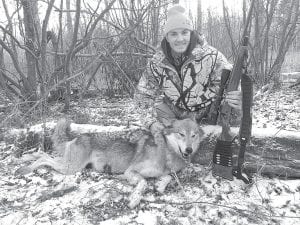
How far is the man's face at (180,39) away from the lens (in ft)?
13.3

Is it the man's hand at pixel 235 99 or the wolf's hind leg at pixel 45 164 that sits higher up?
the man's hand at pixel 235 99

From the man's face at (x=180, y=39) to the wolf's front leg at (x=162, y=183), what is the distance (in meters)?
1.72

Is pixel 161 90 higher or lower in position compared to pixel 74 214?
higher

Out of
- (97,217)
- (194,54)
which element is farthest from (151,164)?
(194,54)

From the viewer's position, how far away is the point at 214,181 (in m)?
3.76

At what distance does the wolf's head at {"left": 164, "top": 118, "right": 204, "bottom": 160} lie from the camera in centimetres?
377

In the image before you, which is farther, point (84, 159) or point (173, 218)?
point (84, 159)

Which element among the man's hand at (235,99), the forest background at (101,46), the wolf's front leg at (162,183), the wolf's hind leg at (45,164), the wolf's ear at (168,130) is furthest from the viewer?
the forest background at (101,46)

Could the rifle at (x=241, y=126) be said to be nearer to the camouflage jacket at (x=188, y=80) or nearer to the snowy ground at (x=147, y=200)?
the snowy ground at (x=147, y=200)

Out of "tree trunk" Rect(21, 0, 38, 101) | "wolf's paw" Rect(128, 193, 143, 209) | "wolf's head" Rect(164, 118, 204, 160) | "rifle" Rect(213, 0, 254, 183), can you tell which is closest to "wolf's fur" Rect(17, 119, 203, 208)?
"wolf's head" Rect(164, 118, 204, 160)

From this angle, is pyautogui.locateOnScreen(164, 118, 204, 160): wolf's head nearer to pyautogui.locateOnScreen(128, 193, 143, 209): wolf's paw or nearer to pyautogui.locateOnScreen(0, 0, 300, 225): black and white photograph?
pyautogui.locateOnScreen(0, 0, 300, 225): black and white photograph

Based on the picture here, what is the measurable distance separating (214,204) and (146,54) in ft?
15.7

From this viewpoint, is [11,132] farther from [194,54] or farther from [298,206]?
[298,206]

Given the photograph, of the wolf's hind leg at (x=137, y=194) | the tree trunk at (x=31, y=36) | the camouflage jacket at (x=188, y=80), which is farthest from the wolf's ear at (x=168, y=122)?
the tree trunk at (x=31, y=36)
